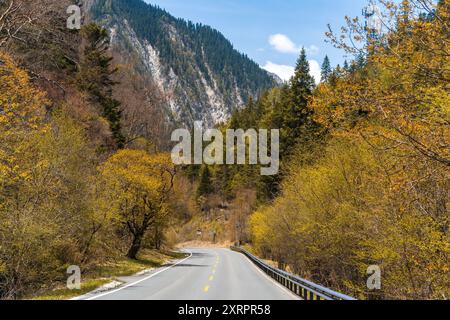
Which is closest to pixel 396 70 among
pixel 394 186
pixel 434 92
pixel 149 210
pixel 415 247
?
pixel 434 92

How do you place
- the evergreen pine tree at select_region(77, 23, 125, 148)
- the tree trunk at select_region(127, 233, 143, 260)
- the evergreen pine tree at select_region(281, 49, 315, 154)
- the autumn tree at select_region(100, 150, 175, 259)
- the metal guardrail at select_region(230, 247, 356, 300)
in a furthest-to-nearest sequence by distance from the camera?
the evergreen pine tree at select_region(281, 49, 315, 154), the evergreen pine tree at select_region(77, 23, 125, 148), the tree trunk at select_region(127, 233, 143, 260), the autumn tree at select_region(100, 150, 175, 259), the metal guardrail at select_region(230, 247, 356, 300)

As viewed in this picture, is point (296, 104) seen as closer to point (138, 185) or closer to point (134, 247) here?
point (138, 185)

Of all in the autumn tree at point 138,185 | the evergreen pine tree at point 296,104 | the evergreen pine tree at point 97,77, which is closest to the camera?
the autumn tree at point 138,185

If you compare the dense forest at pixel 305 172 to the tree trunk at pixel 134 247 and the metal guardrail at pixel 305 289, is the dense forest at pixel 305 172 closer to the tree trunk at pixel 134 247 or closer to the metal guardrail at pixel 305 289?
the tree trunk at pixel 134 247

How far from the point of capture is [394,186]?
938 centimetres

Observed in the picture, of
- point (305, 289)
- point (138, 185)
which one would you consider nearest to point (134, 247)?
point (138, 185)

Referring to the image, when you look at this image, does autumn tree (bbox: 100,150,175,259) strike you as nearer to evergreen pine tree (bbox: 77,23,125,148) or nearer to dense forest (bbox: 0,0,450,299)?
dense forest (bbox: 0,0,450,299)

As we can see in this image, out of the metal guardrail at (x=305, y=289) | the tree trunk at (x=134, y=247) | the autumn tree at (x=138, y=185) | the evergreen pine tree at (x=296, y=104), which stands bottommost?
the tree trunk at (x=134, y=247)

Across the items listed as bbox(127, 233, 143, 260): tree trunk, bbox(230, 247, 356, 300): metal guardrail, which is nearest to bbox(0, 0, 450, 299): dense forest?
bbox(127, 233, 143, 260): tree trunk

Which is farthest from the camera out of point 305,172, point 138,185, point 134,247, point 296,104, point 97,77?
point 296,104

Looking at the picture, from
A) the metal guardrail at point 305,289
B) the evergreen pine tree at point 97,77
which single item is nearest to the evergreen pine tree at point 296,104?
the evergreen pine tree at point 97,77

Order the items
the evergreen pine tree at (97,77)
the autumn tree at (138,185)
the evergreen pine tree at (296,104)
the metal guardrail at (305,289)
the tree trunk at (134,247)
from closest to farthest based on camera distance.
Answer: the metal guardrail at (305,289) → the autumn tree at (138,185) → the tree trunk at (134,247) → the evergreen pine tree at (97,77) → the evergreen pine tree at (296,104)

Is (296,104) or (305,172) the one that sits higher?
(296,104)
